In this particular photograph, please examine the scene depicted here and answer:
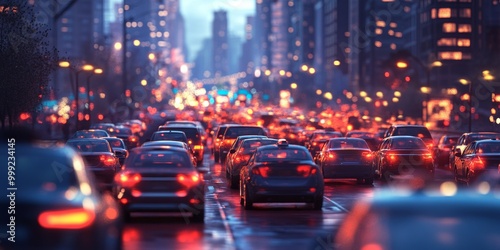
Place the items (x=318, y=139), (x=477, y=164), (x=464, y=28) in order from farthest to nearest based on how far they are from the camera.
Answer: (x=464, y=28), (x=318, y=139), (x=477, y=164)

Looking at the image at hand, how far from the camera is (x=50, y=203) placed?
1140 cm

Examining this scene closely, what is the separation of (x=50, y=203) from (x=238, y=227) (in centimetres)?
1041

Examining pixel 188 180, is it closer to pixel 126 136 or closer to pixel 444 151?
pixel 444 151

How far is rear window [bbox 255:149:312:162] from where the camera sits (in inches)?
1042

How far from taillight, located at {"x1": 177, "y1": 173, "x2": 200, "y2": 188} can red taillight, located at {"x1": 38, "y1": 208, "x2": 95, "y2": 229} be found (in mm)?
10348

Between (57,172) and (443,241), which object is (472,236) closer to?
(443,241)

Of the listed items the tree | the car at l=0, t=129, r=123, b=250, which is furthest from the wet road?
the tree

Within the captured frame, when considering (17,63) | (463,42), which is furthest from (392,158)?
(463,42)

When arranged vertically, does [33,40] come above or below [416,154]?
above

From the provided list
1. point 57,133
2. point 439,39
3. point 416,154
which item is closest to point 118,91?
point 57,133

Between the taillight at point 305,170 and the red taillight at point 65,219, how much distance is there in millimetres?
14264

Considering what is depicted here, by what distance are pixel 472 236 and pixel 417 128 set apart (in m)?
44.9

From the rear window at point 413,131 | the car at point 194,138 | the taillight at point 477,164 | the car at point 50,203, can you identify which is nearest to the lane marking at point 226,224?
the car at point 50,203

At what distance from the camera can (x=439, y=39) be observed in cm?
18375
